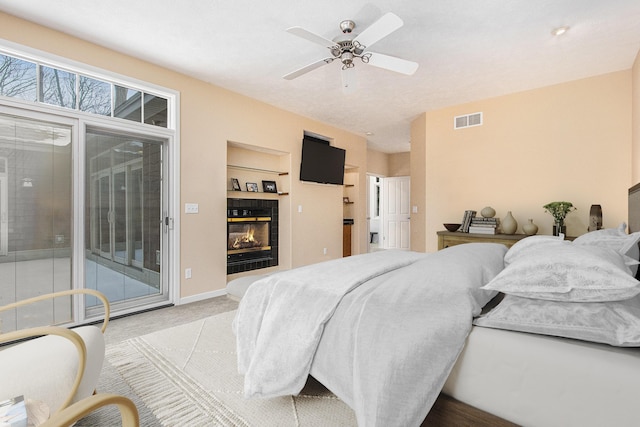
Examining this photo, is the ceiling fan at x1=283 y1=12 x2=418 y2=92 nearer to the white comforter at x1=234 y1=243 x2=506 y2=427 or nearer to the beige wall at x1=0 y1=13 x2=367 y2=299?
the beige wall at x1=0 y1=13 x2=367 y2=299

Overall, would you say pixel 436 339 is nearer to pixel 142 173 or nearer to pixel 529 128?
pixel 142 173

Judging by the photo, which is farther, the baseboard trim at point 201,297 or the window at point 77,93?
the baseboard trim at point 201,297

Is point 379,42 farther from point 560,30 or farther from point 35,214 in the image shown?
point 35,214

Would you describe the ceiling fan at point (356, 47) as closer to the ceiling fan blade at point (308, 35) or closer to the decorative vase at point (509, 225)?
the ceiling fan blade at point (308, 35)

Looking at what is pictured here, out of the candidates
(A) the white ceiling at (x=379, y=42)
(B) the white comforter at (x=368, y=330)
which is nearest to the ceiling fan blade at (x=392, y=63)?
(A) the white ceiling at (x=379, y=42)

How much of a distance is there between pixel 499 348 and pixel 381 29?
223 cm

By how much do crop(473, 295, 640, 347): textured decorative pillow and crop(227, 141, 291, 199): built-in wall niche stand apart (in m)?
3.84

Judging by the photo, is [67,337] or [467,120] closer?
[67,337]

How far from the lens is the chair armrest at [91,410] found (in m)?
0.72

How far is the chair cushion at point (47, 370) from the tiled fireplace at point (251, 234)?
287 cm

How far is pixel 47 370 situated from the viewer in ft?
3.89

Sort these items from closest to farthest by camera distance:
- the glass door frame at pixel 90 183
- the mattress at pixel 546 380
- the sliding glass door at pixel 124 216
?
the mattress at pixel 546 380 < the glass door frame at pixel 90 183 < the sliding glass door at pixel 124 216

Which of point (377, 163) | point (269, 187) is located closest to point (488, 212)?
point (269, 187)

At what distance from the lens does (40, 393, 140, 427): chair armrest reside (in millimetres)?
724
